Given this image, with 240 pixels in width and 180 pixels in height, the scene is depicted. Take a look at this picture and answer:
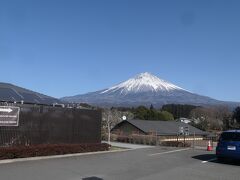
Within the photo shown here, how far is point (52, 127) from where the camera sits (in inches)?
898

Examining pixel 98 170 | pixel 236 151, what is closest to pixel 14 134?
pixel 98 170

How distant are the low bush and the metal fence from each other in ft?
3.36

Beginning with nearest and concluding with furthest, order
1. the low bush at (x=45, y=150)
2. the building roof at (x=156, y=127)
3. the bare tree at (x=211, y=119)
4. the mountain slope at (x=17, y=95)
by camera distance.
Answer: the low bush at (x=45, y=150) → the mountain slope at (x=17, y=95) → the building roof at (x=156, y=127) → the bare tree at (x=211, y=119)

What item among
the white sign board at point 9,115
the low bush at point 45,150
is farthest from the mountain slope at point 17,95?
the white sign board at point 9,115

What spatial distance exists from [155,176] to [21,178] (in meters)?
4.42

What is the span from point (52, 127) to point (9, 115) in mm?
3341

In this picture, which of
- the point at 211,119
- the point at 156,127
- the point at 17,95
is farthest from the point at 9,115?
the point at 211,119

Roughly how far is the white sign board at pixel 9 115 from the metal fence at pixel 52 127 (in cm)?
21

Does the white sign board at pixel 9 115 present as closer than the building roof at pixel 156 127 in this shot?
Yes

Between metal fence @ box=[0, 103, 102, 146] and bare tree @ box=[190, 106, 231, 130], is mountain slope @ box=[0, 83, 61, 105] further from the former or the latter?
bare tree @ box=[190, 106, 231, 130]

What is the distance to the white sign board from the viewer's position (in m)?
19.8

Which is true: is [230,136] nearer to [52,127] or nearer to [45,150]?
[45,150]

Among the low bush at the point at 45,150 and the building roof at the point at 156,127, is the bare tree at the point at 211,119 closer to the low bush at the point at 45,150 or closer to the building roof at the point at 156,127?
the building roof at the point at 156,127

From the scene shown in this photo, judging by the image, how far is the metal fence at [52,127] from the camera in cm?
2058
